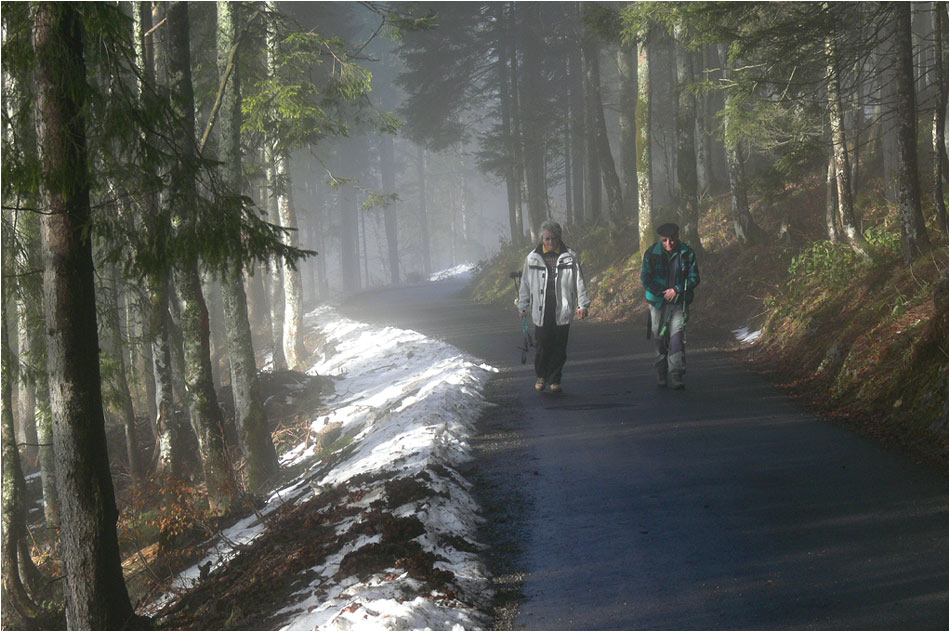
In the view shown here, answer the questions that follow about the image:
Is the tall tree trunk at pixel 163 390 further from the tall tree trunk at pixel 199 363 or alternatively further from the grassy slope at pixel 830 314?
the grassy slope at pixel 830 314

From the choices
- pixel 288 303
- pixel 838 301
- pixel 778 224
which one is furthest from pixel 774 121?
pixel 288 303

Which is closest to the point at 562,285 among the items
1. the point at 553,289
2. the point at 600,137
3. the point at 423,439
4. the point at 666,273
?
the point at 553,289

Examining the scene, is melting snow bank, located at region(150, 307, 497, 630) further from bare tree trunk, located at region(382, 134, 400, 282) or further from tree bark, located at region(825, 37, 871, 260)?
bare tree trunk, located at region(382, 134, 400, 282)

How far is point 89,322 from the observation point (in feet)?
19.0

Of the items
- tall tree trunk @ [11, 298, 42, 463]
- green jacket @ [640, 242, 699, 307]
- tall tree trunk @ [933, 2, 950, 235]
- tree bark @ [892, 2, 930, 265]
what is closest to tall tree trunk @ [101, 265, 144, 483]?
tall tree trunk @ [11, 298, 42, 463]

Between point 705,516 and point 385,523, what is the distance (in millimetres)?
2518

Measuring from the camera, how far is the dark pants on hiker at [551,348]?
10.9 metres

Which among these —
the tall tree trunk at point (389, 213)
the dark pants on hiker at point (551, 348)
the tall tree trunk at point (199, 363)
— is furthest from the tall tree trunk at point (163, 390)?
the tall tree trunk at point (389, 213)

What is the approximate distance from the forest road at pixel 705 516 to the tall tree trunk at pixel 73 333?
3.00 meters

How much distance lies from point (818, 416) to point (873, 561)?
13.2ft

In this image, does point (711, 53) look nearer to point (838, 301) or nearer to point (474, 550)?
point (838, 301)

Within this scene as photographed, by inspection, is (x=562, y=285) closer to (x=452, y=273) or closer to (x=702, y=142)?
(x=702, y=142)

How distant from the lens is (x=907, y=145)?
1059 centimetres

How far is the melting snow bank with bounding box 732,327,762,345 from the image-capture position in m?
14.0
